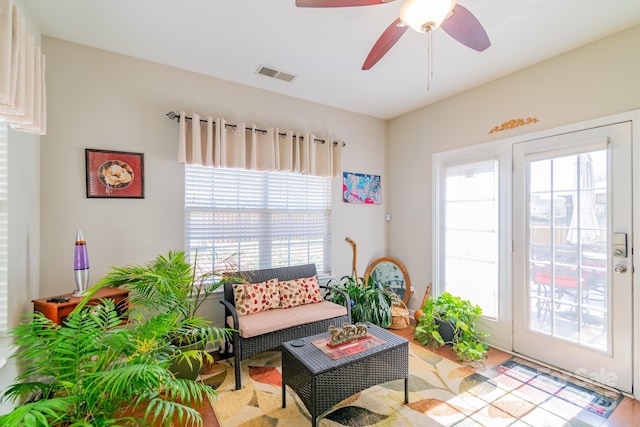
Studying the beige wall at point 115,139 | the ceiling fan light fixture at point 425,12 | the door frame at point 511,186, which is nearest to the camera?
the ceiling fan light fixture at point 425,12

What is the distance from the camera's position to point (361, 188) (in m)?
4.04

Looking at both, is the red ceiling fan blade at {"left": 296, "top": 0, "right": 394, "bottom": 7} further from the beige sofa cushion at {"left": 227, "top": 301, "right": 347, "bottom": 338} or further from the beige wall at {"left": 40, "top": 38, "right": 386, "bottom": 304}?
the beige sofa cushion at {"left": 227, "top": 301, "right": 347, "bottom": 338}

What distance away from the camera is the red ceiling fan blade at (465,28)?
156 cm

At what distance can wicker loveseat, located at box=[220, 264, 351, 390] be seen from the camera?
7.80ft

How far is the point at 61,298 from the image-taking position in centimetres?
203

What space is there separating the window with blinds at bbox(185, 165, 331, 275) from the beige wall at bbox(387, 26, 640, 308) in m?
1.12

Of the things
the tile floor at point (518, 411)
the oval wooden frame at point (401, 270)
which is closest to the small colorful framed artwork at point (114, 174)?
the tile floor at point (518, 411)

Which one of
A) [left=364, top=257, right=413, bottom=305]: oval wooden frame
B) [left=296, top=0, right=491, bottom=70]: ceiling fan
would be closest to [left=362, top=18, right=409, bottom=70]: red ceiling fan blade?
[left=296, top=0, right=491, bottom=70]: ceiling fan

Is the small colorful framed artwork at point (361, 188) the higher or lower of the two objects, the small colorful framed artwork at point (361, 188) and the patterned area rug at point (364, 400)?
the higher

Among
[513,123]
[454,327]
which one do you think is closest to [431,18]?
[513,123]

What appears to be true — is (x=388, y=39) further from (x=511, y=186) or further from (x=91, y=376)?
(x=91, y=376)

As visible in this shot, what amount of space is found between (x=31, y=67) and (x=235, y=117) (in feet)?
5.63

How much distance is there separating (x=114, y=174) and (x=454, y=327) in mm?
3601

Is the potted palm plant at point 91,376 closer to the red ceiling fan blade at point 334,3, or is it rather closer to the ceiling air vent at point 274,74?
the red ceiling fan blade at point 334,3
